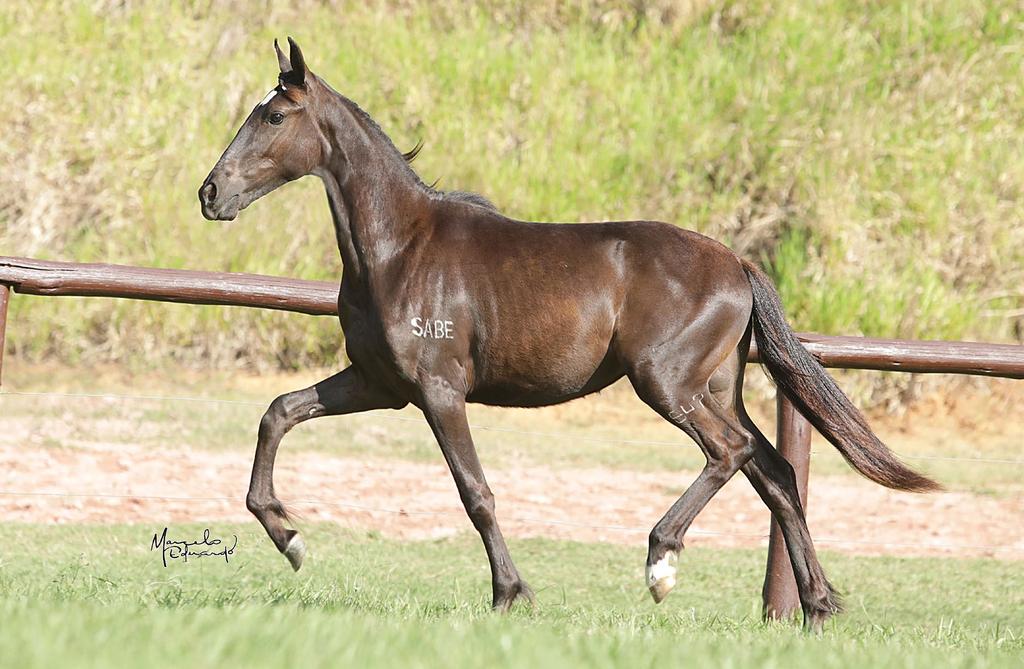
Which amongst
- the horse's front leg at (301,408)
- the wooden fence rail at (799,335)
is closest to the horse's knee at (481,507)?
the horse's front leg at (301,408)

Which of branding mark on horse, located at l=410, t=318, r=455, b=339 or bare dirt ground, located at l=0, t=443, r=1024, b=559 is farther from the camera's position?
bare dirt ground, located at l=0, t=443, r=1024, b=559

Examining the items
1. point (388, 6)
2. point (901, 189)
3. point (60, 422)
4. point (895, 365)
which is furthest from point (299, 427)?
point (388, 6)

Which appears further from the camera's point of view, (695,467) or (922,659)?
(695,467)

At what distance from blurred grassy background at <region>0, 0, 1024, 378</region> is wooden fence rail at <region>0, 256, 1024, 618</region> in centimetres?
639

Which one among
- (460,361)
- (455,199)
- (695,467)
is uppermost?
(455,199)

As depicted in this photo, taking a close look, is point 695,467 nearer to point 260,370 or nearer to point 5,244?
point 260,370

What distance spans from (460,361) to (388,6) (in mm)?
12982

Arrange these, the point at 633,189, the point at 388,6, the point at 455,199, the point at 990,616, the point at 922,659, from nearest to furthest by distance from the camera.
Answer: the point at 922,659, the point at 455,199, the point at 990,616, the point at 633,189, the point at 388,6

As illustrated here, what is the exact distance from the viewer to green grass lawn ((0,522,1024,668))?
391cm

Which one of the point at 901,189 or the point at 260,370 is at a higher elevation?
the point at 901,189

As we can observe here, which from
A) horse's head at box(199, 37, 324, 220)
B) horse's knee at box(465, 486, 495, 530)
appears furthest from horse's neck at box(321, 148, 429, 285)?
horse's knee at box(465, 486, 495, 530)

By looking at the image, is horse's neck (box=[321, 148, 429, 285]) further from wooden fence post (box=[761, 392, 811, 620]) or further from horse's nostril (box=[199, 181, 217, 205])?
wooden fence post (box=[761, 392, 811, 620])

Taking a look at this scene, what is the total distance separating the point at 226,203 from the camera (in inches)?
216

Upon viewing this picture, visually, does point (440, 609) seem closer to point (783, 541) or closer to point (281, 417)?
point (281, 417)
